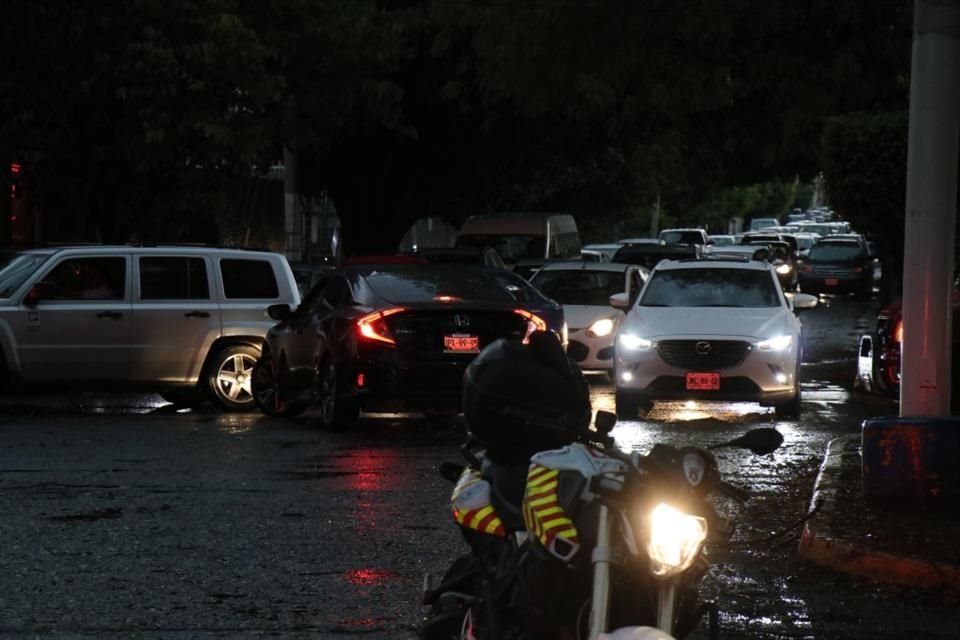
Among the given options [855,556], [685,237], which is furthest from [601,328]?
[685,237]

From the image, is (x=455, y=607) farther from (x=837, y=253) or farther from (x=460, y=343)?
(x=837, y=253)

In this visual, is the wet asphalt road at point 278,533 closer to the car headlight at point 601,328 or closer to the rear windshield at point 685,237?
the car headlight at point 601,328

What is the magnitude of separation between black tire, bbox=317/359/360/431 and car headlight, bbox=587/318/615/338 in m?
6.76

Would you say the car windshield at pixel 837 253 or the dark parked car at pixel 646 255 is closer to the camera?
the dark parked car at pixel 646 255

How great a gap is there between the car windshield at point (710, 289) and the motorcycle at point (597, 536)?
41.5 feet

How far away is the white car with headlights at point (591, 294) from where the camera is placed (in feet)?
72.5

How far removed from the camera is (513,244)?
3491cm

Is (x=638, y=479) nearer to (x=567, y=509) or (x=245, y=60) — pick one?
(x=567, y=509)

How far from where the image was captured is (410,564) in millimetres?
9266

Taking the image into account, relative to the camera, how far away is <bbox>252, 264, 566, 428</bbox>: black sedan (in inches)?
602

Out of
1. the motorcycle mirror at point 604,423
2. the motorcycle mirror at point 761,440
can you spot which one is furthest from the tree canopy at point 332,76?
the motorcycle mirror at point 761,440


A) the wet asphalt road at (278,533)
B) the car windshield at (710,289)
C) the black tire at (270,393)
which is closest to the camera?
the wet asphalt road at (278,533)

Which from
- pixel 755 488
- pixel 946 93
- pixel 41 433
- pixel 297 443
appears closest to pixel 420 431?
pixel 297 443

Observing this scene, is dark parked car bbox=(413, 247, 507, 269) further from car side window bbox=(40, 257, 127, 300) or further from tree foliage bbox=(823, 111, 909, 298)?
car side window bbox=(40, 257, 127, 300)
